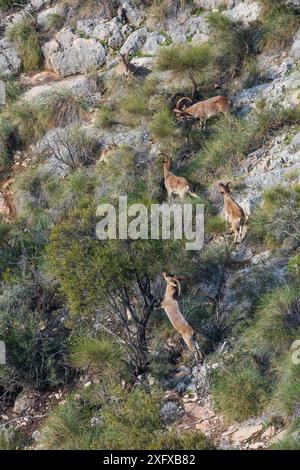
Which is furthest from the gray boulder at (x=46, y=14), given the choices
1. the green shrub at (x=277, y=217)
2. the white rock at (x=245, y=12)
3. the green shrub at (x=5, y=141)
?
the green shrub at (x=277, y=217)

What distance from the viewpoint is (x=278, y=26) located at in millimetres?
16172

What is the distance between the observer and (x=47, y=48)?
61.3 ft

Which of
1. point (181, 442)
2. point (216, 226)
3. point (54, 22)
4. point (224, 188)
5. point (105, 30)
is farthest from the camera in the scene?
point (54, 22)

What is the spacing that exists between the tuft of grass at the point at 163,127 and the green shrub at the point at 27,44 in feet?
14.7

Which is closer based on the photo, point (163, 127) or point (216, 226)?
point (216, 226)

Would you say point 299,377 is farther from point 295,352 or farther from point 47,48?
point 47,48

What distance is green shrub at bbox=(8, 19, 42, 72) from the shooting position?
18.6 meters

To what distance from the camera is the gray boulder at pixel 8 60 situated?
1880 centimetres

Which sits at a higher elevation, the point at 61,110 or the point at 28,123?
the point at 61,110

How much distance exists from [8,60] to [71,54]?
5.29 feet

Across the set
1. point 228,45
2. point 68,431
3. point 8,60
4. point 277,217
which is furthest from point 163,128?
point 68,431

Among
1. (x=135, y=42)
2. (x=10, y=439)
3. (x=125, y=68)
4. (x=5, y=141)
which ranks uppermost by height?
(x=135, y=42)

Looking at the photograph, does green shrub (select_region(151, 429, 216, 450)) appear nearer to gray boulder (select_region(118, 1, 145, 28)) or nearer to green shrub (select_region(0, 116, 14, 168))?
green shrub (select_region(0, 116, 14, 168))

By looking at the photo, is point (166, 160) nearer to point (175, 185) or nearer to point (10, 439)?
point (175, 185)
